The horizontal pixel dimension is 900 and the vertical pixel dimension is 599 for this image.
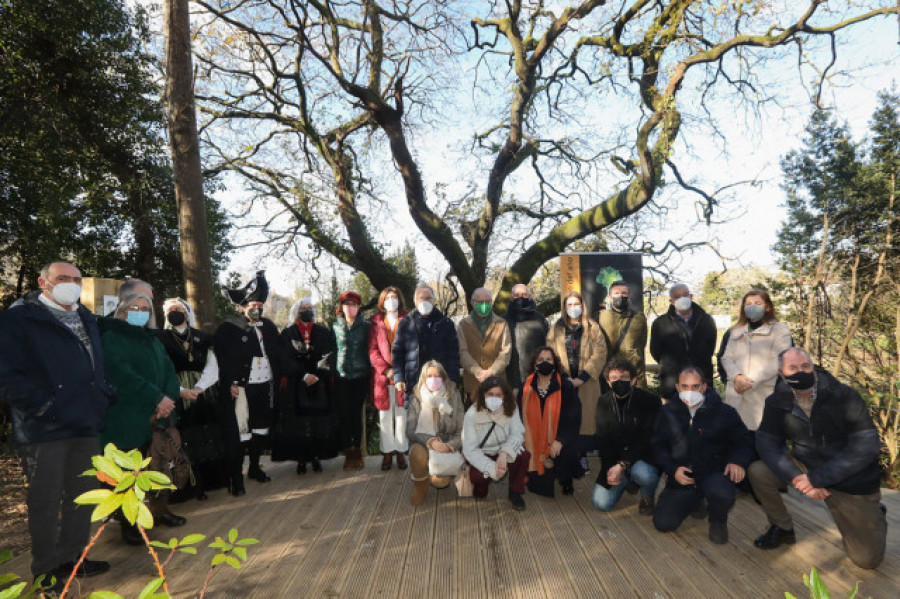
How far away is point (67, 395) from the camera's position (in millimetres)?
2939

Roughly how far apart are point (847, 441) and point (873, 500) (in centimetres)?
36

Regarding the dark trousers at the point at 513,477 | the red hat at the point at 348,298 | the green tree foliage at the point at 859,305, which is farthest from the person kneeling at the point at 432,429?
the green tree foliage at the point at 859,305

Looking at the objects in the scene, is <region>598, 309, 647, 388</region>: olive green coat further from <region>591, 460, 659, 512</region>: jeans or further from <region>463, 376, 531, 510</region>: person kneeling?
<region>463, 376, 531, 510</region>: person kneeling

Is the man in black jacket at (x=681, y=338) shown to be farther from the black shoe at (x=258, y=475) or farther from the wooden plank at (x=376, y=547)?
the black shoe at (x=258, y=475)

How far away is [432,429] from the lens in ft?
14.0

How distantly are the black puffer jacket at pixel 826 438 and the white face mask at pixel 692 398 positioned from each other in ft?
1.31

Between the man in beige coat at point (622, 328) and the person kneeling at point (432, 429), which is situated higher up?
the man in beige coat at point (622, 328)

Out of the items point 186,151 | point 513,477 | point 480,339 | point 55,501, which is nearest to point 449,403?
point 513,477

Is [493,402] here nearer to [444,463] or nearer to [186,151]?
[444,463]

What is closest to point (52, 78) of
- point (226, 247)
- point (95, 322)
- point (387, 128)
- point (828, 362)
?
point (226, 247)

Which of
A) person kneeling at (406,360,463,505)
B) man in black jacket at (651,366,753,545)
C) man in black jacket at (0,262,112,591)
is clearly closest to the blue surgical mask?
man in black jacket at (0,262,112,591)

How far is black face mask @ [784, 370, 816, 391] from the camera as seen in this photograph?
312 centimetres

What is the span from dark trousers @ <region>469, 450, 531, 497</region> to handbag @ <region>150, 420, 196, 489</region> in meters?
2.25

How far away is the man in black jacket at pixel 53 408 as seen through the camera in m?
2.84
